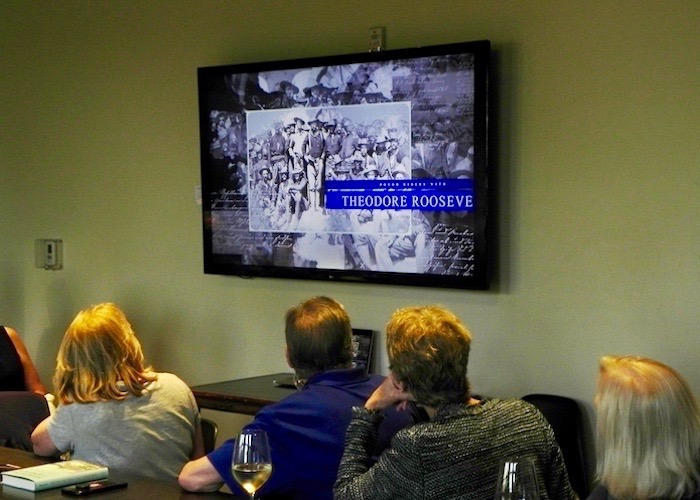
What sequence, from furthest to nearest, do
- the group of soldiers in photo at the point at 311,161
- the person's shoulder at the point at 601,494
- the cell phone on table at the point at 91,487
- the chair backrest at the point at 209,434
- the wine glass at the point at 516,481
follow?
the group of soldiers in photo at the point at 311,161, the chair backrest at the point at 209,434, the cell phone on table at the point at 91,487, the person's shoulder at the point at 601,494, the wine glass at the point at 516,481

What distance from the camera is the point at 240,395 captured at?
4.22 metres

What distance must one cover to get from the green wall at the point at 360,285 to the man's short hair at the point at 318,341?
1.25 metres

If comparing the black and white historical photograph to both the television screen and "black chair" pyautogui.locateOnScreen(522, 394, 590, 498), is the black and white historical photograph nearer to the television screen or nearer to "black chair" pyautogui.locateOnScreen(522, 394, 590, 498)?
the television screen

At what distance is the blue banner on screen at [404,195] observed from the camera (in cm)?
420

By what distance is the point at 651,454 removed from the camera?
2268mm

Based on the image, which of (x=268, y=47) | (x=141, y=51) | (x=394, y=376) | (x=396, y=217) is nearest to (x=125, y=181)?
(x=141, y=51)

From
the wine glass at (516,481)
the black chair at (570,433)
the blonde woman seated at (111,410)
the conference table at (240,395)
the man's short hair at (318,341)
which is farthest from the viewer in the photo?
the conference table at (240,395)

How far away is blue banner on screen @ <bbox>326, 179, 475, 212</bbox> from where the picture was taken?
4.20 metres

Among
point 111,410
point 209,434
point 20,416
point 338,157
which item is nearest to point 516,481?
point 111,410

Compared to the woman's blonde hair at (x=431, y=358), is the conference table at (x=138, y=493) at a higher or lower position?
lower

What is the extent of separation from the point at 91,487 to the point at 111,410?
0.46m

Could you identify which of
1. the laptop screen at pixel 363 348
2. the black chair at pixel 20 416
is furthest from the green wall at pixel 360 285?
the black chair at pixel 20 416

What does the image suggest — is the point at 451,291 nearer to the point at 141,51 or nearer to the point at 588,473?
the point at 588,473

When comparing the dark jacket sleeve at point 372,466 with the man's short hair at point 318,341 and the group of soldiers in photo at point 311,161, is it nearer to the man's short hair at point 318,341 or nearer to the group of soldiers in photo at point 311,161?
the man's short hair at point 318,341
